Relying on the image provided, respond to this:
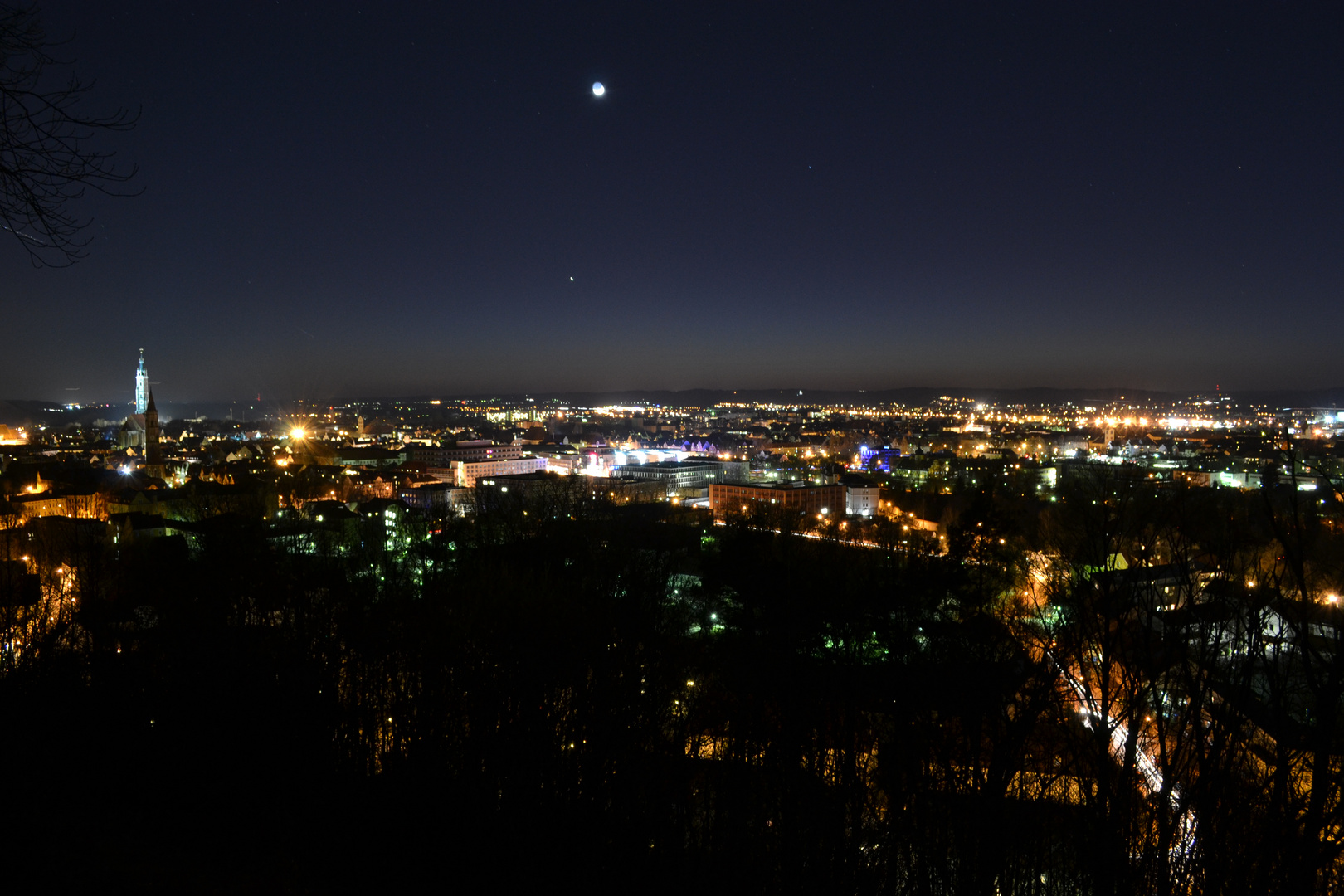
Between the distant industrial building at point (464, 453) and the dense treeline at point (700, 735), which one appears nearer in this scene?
the dense treeline at point (700, 735)

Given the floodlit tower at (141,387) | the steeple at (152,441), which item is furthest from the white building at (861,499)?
the floodlit tower at (141,387)

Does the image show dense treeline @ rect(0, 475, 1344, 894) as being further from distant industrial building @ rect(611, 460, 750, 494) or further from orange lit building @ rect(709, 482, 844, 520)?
distant industrial building @ rect(611, 460, 750, 494)

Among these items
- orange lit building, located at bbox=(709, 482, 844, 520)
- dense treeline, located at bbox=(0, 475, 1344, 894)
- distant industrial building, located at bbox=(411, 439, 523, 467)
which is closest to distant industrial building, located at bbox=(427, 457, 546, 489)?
distant industrial building, located at bbox=(411, 439, 523, 467)

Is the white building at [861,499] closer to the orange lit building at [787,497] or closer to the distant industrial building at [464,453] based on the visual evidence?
the orange lit building at [787,497]

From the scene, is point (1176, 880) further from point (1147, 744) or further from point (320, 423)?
point (320, 423)

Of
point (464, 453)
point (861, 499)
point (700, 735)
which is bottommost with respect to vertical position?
point (861, 499)

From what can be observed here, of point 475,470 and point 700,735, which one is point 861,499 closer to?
point 475,470

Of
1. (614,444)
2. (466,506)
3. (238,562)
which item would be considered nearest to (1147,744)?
(238,562)

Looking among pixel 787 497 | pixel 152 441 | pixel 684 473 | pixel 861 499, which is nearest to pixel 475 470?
pixel 684 473
